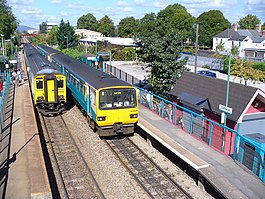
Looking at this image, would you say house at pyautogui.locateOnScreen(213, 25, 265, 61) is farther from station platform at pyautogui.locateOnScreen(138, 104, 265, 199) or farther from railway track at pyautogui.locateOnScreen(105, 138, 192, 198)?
railway track at pyautogui.locateOnScreen(105, 138, 192, 198)

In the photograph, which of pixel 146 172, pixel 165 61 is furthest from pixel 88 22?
pixel 146 172

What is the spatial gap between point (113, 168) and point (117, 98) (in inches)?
130

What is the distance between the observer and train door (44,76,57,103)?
1788 cm

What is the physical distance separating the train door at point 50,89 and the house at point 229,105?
708 centimetres

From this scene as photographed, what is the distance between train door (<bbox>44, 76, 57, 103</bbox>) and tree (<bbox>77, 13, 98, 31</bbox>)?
5159 inches

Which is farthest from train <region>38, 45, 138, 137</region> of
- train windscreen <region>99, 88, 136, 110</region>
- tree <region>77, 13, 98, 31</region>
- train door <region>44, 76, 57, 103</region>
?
tree <region>77, 13, 98, 31</region>

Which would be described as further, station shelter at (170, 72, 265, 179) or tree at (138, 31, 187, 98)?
tree at (138, 31, 187, 98)

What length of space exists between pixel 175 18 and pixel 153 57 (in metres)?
67.9

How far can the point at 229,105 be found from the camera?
1360 centimetres

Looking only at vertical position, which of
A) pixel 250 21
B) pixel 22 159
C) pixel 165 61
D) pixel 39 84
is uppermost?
pixel 250 21

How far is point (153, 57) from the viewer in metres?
20.5

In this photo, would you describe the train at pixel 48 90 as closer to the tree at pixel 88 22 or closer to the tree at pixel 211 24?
the tree at pixel 211 24

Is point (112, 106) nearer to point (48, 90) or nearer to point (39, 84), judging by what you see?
point (48, 90)

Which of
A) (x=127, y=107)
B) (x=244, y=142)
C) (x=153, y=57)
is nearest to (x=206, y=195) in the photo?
(x=244, y=142)
